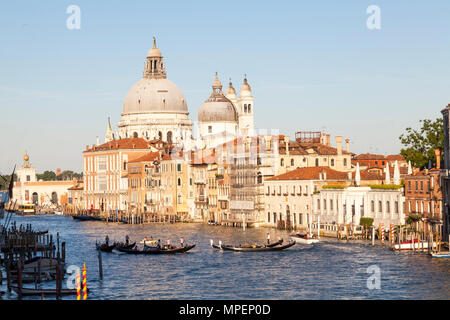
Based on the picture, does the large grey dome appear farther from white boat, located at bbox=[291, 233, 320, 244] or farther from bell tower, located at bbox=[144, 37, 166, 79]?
white boat, located at bbox=[291, 233, 320, 244]

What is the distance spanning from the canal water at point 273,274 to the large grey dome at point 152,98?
93.3 m

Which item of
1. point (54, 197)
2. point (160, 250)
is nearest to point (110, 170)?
point (54, 197)

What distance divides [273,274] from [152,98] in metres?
112

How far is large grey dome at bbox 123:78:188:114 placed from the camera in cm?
15788

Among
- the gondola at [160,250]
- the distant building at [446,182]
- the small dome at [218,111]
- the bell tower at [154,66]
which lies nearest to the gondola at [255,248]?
the gondola at [160,250]

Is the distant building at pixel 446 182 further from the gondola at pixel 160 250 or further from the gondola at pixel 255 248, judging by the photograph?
the gondola at pixel 160 250

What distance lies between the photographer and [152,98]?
158 m

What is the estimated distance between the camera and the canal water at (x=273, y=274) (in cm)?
4100

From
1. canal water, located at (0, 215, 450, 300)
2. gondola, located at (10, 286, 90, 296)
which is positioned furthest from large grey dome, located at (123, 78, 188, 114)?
gondola, located at (10, 286, 90, 296)

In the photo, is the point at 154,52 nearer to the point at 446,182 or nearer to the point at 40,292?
the point at 446,182

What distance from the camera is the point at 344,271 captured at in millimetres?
47469

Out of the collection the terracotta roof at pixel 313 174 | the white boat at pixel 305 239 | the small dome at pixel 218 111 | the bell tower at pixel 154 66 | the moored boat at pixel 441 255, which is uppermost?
the bell tower at pixel 154 66

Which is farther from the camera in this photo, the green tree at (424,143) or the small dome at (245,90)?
the small dome at (245,90)

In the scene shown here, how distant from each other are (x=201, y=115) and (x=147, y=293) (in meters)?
94.8
